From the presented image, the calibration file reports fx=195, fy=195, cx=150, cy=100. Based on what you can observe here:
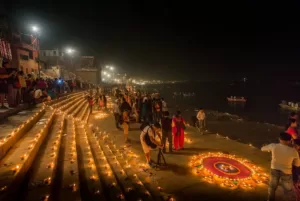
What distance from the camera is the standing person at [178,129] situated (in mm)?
9500

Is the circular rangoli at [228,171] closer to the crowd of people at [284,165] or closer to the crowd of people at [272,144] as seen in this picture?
the crowd of people at [272,144]

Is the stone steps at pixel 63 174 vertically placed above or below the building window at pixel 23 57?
below

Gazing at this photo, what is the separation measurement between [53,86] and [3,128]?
15.2 meters

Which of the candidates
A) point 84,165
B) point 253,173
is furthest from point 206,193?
point 84,165

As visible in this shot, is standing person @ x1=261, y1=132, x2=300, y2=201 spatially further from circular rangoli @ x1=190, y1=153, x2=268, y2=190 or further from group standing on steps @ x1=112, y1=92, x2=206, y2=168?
group standing on steps @ x1=112, y1=92, x2=206, y2=168

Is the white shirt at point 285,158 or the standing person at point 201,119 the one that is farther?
the standing person at point 201,119

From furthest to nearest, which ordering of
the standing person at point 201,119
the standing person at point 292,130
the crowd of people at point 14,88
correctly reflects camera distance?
the standing person at point 201,119, the crowd of people at point 14,88, the standing person at point 292,130

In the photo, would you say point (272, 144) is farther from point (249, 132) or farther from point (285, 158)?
point (249, 132)

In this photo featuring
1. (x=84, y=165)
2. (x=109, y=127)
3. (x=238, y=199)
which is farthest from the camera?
(x=109, y=127)

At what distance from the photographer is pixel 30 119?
322 inches

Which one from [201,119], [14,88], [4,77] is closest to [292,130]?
[201,119]

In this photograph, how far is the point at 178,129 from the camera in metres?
9.67

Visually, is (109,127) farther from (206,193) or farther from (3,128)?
(206,193)

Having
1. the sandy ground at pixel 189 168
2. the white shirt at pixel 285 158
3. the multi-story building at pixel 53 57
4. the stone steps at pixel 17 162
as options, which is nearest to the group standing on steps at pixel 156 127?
the sandy ground at pixel 189 168
